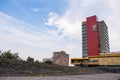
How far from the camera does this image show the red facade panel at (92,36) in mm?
114438

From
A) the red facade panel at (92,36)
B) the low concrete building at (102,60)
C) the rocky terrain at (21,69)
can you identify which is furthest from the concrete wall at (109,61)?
the rocky terrain at (21,69)

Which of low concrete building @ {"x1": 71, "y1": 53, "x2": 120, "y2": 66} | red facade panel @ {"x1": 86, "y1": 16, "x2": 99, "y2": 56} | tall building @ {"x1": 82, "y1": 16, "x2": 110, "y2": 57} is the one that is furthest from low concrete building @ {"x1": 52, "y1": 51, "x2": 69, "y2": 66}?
low concrete building @ {"x1": 71, "y1": 53, "x2": 120, "y2": 66}

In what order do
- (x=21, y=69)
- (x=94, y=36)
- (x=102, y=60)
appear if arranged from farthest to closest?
(x=94, y=36) < (x=102, y=60) < (x=21, y=69)

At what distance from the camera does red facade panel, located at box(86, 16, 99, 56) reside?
114 meters

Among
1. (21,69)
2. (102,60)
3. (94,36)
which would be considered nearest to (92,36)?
(94,36)

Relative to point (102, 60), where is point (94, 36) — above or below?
above

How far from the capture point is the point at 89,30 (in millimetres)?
118125

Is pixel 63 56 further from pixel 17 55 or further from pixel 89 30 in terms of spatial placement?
pixel 17 55

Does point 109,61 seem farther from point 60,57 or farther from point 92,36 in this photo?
point 60,57

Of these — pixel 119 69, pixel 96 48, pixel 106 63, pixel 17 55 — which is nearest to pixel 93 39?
pixel 96 48

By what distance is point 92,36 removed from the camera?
117 metres

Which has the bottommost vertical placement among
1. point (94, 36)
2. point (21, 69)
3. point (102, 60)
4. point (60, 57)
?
point (21, 69)

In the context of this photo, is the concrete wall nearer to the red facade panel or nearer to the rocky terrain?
the red facade panel

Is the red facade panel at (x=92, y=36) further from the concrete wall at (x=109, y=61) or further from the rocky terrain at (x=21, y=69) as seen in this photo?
the rocky terrain at (x=21, y=69)
